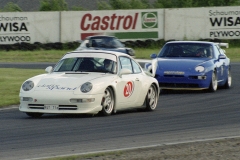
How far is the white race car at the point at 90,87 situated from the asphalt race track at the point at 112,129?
0.69ft

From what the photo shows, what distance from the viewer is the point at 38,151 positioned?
364 inches

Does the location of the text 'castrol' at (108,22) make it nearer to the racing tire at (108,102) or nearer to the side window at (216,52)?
the side window at (216,52)

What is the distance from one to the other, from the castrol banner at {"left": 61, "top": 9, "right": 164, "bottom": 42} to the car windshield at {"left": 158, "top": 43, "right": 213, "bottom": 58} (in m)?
20.5

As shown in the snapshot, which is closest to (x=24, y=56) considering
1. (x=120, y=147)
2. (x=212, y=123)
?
(x=212, y=123)

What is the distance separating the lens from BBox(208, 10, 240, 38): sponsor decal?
132 ft

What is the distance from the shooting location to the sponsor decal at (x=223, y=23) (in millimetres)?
40094

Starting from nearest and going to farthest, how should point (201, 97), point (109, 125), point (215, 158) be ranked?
point (215, 158)
point (109, 125)
point (201, 97)

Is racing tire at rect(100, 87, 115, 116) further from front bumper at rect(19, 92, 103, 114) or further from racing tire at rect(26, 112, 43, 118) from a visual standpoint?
racing tire at rect(26, 112, 43, 118)

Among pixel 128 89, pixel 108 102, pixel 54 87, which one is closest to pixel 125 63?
pixel 128 89

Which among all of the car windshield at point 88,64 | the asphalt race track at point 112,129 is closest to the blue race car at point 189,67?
the asphalt race track at point 112,129

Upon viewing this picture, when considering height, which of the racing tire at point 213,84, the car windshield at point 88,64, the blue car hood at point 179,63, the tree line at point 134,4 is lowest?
the racing tire at point 213,84

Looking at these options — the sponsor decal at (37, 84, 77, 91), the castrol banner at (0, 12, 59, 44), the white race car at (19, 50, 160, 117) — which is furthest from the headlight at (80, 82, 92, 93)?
the castrol banner at (0, 12, 59, 44)

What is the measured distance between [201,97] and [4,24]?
80.0 ft

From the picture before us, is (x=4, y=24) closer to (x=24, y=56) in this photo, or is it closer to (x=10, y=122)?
(x=24, y=56)
